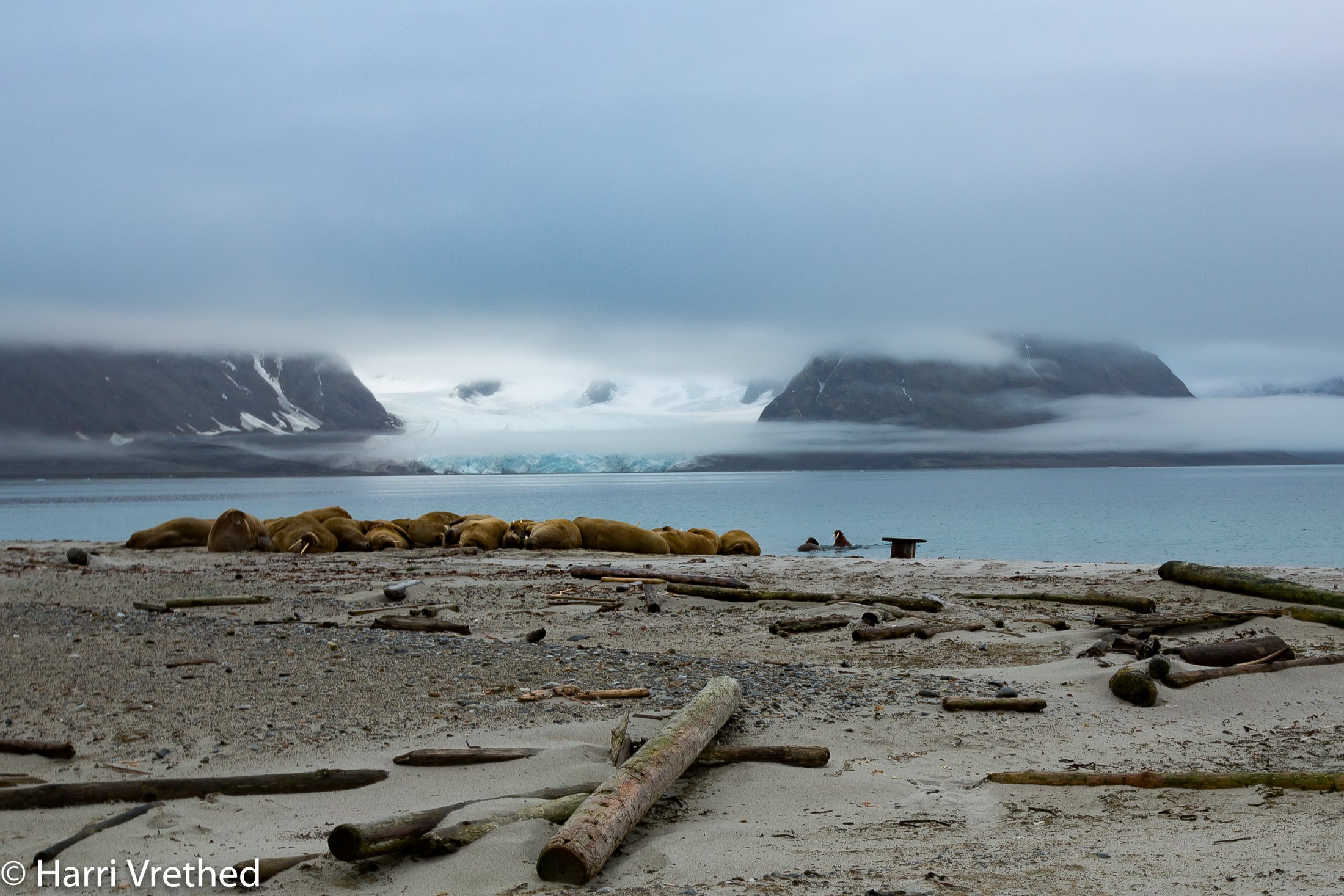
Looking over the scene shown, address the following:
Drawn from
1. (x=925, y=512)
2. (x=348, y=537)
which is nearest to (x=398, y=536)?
(x=348, y=537)

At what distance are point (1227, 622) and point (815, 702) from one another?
6.18m

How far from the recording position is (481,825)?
4809 millimetres

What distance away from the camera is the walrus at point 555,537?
25531mm

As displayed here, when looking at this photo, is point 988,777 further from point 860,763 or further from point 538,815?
point 538,815

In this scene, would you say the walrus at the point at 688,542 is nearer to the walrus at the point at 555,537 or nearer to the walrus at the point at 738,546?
the walrus at the point at 738,546

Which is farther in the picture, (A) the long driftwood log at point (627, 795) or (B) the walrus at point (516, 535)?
(B) the walrus at point (516, 535)

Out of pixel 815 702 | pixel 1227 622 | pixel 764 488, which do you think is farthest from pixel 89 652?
pixel 764 488

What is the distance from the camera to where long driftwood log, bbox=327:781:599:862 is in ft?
14.3

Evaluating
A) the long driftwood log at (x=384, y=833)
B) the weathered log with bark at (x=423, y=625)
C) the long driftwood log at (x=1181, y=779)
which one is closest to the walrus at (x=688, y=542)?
the weathered log with bark at (x=423, y=625)

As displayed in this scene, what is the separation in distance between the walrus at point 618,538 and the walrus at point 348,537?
18.7 ft

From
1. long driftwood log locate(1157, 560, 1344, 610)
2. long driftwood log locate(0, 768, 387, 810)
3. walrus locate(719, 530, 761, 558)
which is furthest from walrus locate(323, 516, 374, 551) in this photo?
long driftwood log locate(0, 768, 387, 810)

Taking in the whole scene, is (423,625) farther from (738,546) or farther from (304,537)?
(738,546)

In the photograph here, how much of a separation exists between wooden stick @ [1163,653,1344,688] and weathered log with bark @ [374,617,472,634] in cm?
691

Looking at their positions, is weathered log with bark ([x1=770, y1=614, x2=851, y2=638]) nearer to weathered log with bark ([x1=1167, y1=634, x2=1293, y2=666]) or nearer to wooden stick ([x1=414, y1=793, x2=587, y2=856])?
weathered log with bark ([x1=1167, y1=634, x2=1293, y2=666])
